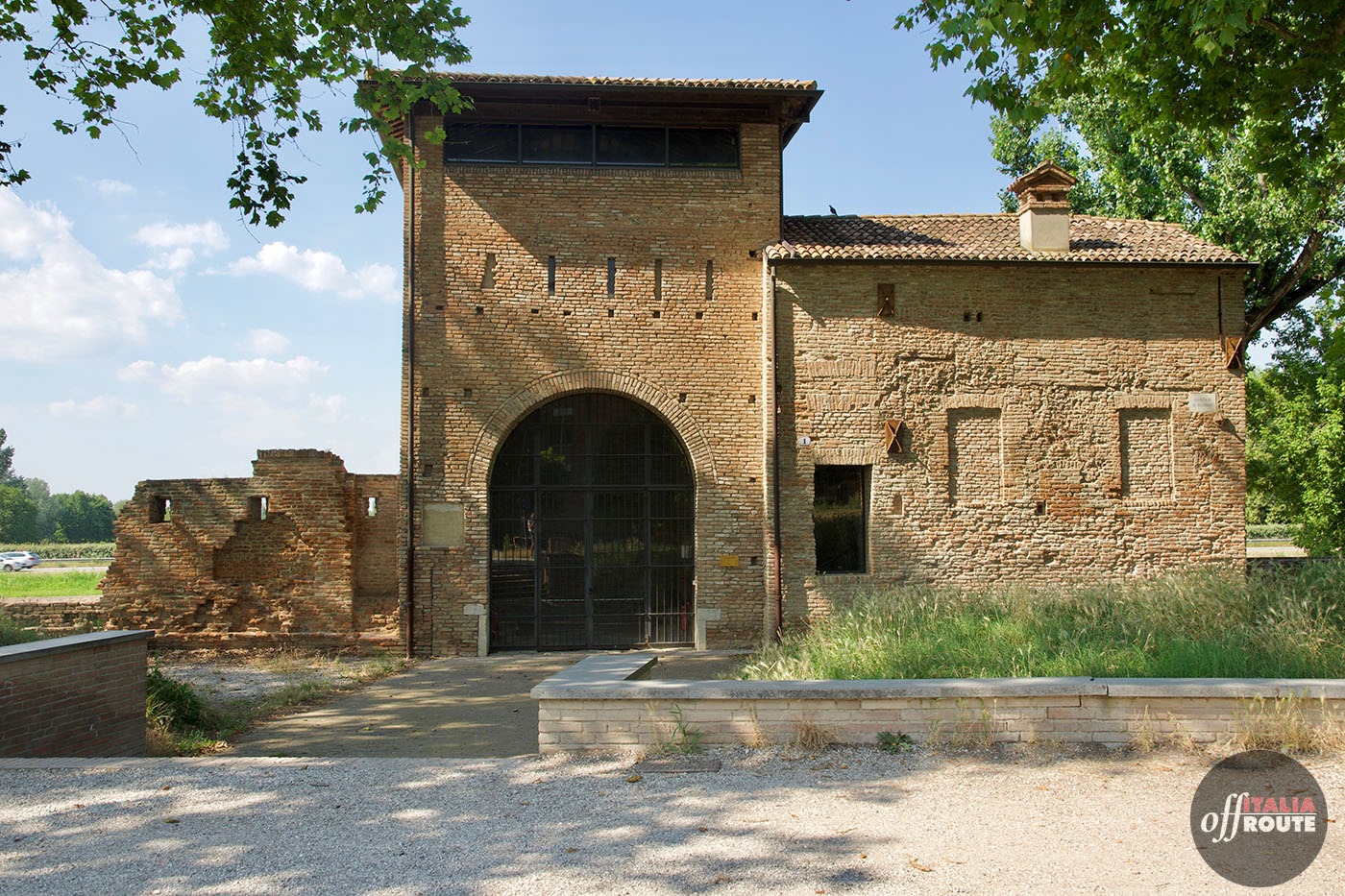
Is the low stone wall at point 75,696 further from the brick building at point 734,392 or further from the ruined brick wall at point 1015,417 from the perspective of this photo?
the ruined brick wall at point 1015,417

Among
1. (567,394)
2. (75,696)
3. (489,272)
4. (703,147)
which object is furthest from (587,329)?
(75,696)

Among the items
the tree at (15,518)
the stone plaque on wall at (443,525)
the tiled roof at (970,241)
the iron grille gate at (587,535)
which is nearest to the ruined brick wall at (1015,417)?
the tiled roof at (970,241)

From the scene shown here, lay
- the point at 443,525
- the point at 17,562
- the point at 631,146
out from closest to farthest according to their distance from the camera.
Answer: the point at 443,525
the point at 631,146
the point at 17,562

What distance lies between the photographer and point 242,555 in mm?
14227

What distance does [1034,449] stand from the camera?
43.3 ft

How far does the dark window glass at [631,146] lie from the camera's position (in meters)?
13.5

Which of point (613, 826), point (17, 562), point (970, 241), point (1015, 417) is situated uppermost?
point (970, 241)

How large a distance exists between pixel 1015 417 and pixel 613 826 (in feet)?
34.4

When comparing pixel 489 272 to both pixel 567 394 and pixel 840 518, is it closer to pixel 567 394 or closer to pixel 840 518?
pixel 567 394

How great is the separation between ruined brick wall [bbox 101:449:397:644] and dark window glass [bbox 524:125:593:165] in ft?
19.3

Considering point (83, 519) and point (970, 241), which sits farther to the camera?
point (83, 519)

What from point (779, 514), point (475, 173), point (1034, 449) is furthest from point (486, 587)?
point (1034, 449)

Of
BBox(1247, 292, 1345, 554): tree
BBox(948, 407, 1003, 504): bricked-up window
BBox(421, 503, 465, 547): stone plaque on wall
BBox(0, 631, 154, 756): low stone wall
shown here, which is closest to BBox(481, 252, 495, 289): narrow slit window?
BBox(421, 503, 465, 547): stone plaque on wall

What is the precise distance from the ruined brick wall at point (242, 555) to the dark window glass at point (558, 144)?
231 inches
